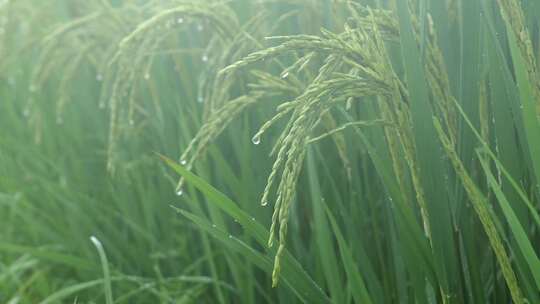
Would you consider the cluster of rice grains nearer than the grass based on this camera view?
Yes

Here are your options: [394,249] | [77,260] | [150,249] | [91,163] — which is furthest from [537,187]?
[91,163]

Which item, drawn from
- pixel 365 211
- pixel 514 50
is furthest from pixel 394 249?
pixel 514 50

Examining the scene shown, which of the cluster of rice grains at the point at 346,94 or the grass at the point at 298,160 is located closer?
the cluster of rice grains at the point at 346,94

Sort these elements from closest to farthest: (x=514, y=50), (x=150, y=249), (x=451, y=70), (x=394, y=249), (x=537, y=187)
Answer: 1. (x=514, y=50)
2. (x=537, y=187)
3. (x=451, y=70)
4. (x=394, y=249)
5. (x=150, y=249)

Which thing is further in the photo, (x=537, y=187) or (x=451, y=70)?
(x=451, y=70)

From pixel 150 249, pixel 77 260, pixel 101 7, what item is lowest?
pixel 150 249

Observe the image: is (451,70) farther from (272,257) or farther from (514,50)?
(272,257)

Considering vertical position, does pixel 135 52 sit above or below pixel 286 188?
above

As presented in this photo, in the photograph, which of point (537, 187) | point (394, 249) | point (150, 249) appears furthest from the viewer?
point (150, 249)
